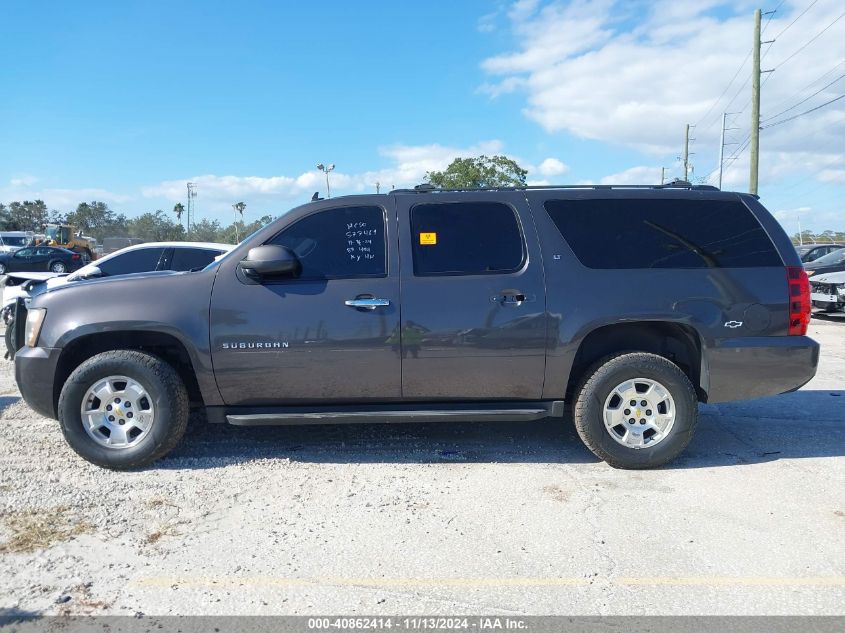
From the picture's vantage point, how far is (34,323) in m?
4.56

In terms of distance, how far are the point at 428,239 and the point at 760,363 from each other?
2.51 m

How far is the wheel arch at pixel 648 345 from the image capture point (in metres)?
4.69

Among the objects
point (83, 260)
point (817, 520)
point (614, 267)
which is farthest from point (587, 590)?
point (83, 260)

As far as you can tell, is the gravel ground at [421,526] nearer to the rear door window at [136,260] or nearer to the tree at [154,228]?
the rear door window at [136,260]

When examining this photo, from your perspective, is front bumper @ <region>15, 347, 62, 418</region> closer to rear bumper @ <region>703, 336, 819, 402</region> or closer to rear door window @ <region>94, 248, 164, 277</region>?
rear bumper @ <region>703, 336, 819, 402</region>

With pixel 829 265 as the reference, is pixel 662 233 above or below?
above

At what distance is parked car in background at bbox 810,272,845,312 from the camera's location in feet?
43.2

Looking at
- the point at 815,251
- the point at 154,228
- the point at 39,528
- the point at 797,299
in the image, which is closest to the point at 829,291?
the point at 815,251

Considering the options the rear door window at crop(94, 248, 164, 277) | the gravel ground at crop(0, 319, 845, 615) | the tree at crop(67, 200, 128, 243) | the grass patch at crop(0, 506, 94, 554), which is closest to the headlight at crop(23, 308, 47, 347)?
the gravel ground at crop(0, 319, 845, 615)

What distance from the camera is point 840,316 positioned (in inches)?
546

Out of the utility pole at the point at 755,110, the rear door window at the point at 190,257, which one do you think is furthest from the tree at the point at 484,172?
the rear door window at the point at 190,257

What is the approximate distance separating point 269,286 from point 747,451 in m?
3.85

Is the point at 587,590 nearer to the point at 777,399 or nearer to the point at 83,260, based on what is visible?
the point at 777,399

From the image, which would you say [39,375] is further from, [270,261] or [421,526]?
[421,526]
